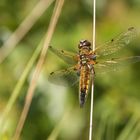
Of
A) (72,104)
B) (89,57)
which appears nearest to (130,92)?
(72,104)

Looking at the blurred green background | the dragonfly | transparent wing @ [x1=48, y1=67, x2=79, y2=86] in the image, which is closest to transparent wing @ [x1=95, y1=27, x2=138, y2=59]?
the dragonfly

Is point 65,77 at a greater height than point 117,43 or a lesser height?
lesser

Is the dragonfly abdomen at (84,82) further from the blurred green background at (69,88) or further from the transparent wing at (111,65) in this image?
the blurred green background at (69,88)

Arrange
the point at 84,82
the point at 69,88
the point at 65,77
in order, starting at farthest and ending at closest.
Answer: the point at 69,88 < the point at 65,77 < the point at 84,82

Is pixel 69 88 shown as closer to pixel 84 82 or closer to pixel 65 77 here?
pixel 65 77

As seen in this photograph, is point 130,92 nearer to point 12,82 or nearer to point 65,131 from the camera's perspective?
point 65,131

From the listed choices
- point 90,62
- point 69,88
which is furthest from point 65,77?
point 69,88

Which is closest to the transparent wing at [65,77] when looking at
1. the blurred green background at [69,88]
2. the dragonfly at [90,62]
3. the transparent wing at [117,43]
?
the dragonfly at [90,62]

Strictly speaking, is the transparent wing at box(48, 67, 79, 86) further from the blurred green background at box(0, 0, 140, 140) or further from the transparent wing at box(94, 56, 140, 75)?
the blurred green background at box(0, 0, 140, 140)

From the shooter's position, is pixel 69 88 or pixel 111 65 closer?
pixel 111 65
